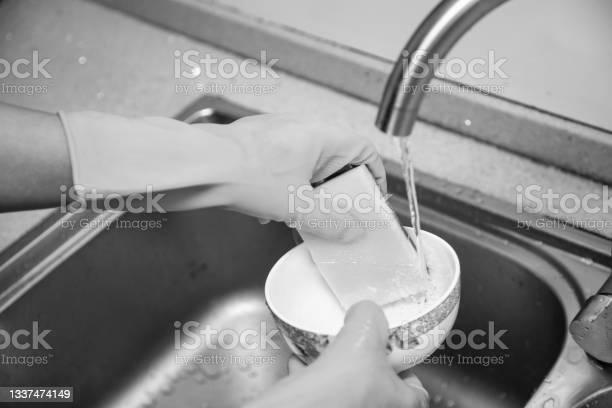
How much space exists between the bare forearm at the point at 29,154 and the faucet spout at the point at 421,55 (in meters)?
0.30

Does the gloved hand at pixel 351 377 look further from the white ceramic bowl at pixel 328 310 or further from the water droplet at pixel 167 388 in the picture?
the water droplet at pixel 167 388

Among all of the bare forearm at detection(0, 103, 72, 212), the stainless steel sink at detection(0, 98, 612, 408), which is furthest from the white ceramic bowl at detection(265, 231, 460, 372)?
the bare forearm at detection(0, 103, 72, 212)

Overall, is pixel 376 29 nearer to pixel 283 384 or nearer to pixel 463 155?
pixel 463 155

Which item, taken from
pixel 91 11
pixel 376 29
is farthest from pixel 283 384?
pixel 91 11

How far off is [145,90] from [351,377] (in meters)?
0.67

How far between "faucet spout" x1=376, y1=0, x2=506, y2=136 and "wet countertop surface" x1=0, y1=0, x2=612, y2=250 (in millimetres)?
362

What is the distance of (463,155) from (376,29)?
0.22 meters

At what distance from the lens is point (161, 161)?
655 millimetres

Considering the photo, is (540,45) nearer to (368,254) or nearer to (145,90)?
(368,254)

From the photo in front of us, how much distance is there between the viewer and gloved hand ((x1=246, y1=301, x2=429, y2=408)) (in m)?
0.56

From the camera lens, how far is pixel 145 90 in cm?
111

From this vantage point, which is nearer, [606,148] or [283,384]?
[283,384]

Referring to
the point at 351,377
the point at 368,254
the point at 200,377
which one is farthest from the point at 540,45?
the point at 200,377

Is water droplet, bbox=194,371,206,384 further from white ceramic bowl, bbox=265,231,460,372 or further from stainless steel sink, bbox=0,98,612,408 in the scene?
white ceramic bowl, bbox=265,231,460,372
